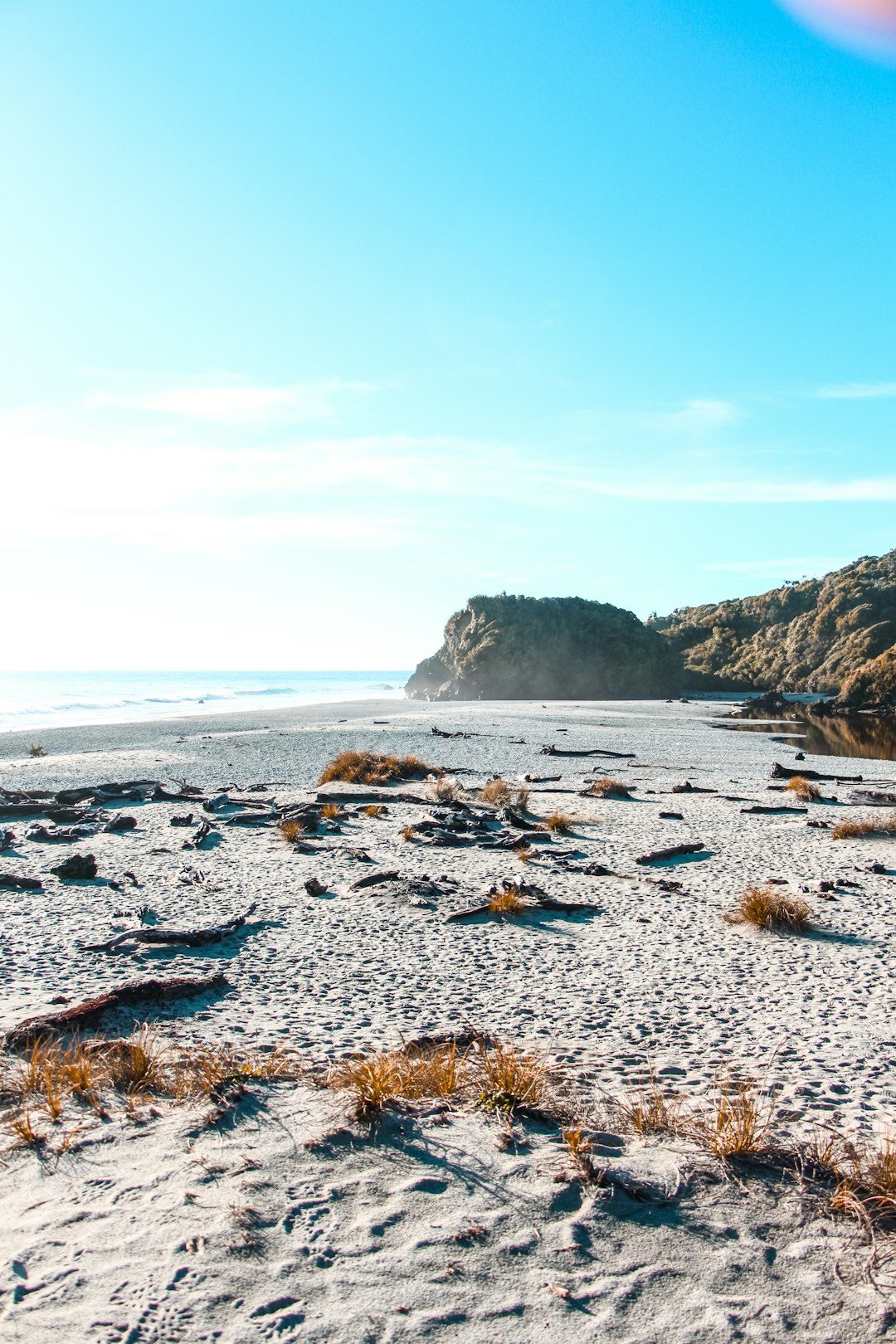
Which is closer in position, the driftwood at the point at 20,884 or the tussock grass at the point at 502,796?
the driftwood at the point at 20,884

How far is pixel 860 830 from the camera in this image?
1391 centimetres

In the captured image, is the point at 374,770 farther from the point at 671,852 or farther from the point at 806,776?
the point at 806,776

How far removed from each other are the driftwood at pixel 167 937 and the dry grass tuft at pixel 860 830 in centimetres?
1083

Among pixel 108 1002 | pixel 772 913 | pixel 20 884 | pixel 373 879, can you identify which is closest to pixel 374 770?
pixel 373 879

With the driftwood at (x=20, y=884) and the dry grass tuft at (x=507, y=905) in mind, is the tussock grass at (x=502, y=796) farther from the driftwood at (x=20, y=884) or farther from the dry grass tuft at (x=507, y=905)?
the driftwood at (x=20, y=884)

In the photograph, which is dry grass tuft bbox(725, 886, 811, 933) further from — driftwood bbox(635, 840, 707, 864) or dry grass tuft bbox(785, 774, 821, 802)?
dry grass tuft bbox(785, 774, 821, 802)

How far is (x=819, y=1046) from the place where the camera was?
5730 mm

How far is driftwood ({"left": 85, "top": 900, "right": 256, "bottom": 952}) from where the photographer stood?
26.0 feet

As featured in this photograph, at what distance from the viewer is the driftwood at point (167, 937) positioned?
7.92m

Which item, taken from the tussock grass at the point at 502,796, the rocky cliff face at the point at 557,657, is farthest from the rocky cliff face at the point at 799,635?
the tussock grass at the point at 502,796

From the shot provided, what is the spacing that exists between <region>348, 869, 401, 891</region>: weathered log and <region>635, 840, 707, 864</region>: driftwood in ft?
13.2

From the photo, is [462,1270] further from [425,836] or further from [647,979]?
[425,836]

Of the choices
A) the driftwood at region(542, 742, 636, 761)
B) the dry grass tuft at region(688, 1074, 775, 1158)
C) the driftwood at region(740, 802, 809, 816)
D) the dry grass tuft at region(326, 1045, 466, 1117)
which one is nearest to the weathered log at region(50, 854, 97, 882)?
the dry grass tuft at region(326, 1045, 466, 1117)

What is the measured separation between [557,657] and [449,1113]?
92.2 meters
